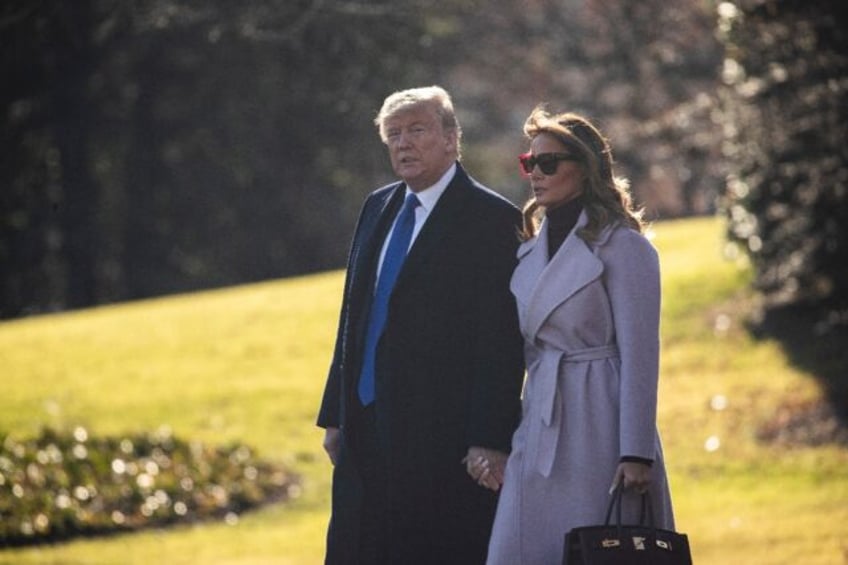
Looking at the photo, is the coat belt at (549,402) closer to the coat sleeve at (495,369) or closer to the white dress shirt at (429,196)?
the coat sleeve at (495,369)

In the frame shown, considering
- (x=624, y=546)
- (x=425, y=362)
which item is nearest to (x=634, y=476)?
(x=624, y=546)

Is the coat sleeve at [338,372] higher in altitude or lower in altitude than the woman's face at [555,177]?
lower

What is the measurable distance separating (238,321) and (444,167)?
16.3 meters

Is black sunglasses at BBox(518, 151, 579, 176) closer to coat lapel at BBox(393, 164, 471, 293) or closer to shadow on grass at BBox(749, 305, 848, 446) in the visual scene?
coat lapel at BBox(393, 164, 471, 293)

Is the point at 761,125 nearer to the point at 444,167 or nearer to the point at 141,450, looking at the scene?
the point at 141,450

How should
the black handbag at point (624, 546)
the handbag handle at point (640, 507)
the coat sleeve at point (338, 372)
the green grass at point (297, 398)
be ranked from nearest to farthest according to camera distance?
the black handbag at point (624, 546) → the handbag handle at point (640, 507) → the coat sleeve at point (338, 372) → the green grass at point (297, 398)

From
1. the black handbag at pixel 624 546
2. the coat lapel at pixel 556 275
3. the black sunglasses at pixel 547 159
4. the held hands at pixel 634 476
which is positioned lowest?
the black handbag at pixel 624 546

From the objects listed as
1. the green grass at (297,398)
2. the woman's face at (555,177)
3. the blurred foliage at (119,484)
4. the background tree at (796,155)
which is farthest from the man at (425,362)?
the background tree at (796,155)

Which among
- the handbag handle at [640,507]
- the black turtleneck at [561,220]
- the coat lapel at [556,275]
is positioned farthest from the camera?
the black turtleneck at [561,220]

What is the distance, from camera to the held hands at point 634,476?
18.8 ft

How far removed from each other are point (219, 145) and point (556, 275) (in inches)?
1124

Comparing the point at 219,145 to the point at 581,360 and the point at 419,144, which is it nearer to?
the point at 419,144

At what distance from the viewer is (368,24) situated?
13969mm

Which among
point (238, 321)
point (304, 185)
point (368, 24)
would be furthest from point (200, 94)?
point (368, 24)
